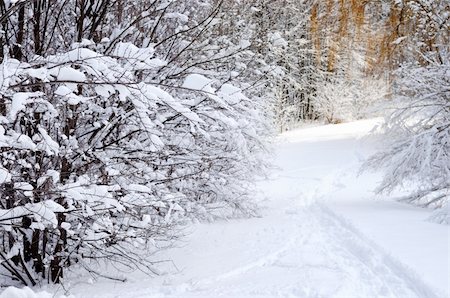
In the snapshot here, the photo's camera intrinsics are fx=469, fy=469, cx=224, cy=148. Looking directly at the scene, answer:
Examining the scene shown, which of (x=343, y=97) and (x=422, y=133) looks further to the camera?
(x=343, y=97)

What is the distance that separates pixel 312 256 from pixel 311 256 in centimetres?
1

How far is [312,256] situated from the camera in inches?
244

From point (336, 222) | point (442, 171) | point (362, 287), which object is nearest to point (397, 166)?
point (442, 171)

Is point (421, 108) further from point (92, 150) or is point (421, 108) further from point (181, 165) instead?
point (92, 150)

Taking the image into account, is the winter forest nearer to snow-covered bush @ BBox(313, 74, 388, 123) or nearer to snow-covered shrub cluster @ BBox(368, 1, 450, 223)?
snow-covered shrub cluster @ BBox(368, 1, 450, 223)

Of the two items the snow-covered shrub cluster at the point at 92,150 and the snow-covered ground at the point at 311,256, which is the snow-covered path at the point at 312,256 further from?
the snow-covered shrub cluster at the point at 92,150

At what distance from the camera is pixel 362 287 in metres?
4.88

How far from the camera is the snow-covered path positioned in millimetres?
4906

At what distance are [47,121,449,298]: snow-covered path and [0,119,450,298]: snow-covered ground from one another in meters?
0.01

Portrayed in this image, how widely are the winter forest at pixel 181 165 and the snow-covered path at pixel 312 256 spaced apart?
0.03 meters

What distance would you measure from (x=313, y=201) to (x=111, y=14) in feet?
22.9

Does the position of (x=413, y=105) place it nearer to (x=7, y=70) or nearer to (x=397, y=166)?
(x=397, y=166)

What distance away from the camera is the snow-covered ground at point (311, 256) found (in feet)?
16.1

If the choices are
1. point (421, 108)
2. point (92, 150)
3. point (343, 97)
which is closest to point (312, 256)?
point (92, 150)
